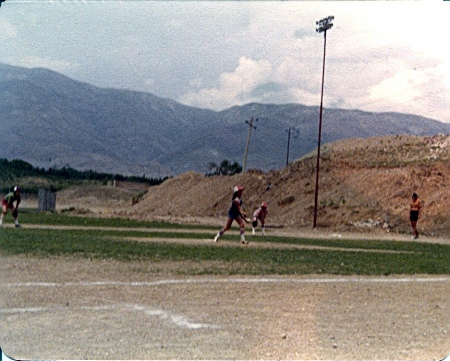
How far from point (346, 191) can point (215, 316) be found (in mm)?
48904

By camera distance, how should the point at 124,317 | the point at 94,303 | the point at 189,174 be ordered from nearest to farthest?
the point at 124,317 < the point at 94,303 < the point at 189,174

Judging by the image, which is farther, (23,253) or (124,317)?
(23,253)

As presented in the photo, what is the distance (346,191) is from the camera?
2276 inches

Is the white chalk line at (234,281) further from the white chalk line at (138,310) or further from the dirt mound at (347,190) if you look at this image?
the dirt mound at (347,190)

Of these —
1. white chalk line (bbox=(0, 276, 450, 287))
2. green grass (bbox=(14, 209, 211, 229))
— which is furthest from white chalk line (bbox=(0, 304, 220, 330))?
green grass (bbox=(14, 209, 211, 229))

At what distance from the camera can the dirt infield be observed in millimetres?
7613

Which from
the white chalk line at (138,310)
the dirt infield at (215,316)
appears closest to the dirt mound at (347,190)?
the dirt infield at (215,316)

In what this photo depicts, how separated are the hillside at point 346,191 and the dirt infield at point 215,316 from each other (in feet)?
104

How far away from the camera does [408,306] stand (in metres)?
11.5

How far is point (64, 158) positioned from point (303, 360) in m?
130

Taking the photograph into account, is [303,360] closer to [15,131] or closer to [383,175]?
[383,175]

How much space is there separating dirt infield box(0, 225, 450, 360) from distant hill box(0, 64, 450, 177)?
101m

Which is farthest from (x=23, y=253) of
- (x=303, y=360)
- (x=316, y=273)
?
(x=303, y=360)

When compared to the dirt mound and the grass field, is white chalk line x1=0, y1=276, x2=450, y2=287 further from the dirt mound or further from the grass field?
the dirt mound
